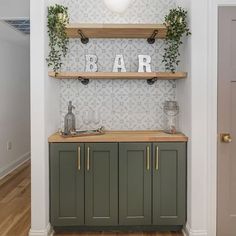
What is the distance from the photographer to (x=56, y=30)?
2.91 metres

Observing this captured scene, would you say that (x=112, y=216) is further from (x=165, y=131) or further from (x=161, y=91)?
(x=161, y=91)

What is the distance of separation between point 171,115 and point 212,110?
1.78 feet

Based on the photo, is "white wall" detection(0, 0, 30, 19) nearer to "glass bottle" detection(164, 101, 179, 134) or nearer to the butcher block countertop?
the butcher block countertop

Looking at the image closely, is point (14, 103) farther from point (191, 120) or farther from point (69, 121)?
point (191, 120)

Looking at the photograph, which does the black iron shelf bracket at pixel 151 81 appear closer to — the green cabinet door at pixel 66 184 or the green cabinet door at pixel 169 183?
the green cabinet door at pixel 169 183

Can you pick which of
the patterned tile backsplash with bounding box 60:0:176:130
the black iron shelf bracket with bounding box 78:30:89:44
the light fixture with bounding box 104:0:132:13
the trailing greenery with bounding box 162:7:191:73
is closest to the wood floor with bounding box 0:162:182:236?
the patterned tile backsplash with bounding box 60:0:176:130

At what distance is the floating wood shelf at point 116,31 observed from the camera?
2.96 metres

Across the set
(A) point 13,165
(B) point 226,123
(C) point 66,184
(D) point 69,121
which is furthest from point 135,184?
(A) point 13,165

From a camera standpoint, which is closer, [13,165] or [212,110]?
[212,110]

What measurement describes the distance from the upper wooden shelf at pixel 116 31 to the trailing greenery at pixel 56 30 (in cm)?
8

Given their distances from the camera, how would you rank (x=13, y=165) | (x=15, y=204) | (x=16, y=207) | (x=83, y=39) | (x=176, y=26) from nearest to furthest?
(x=176, y=26)
(x=83, y=39)
(x=16, y=207)
(x=15, y=204)
(x=13, y=165)

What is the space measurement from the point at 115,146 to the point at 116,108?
61cm

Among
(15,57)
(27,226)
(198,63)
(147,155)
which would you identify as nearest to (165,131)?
(147,155)

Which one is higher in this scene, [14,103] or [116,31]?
[116,31]
